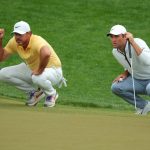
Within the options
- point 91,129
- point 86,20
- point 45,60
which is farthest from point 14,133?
point 86,20

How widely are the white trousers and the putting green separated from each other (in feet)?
6.43

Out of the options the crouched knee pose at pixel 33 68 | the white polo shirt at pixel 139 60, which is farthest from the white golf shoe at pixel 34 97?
the white polo shirt at pixel 139 60

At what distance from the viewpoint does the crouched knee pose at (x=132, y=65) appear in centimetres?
951

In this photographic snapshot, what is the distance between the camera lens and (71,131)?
691 cm

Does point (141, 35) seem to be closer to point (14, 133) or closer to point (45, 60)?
point (45, 60)

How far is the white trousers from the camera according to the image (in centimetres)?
1037

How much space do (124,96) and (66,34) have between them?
969 centimetres

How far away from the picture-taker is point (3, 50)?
10781mm

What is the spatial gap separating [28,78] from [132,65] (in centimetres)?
A: 182

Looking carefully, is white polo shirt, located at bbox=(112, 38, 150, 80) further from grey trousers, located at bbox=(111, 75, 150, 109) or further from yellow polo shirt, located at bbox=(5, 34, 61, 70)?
yellow polo shirt, located at bbox=(5, 34, 61, 70)

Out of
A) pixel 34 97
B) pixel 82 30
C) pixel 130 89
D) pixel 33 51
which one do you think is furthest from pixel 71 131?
pixel 82 30

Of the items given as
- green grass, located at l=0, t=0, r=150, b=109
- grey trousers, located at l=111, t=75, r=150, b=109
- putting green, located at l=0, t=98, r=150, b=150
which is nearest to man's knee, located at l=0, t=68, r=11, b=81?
grey trousers, located at l=111, t=75, r=150, b=109

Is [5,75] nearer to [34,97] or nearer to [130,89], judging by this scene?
[34,97]

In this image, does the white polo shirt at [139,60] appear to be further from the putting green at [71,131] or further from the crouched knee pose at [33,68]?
the putting green at [71,131]
